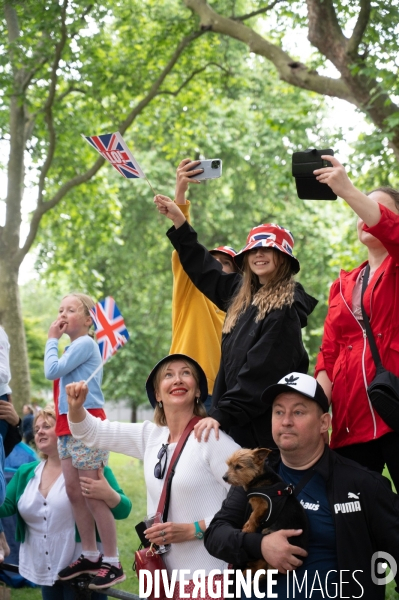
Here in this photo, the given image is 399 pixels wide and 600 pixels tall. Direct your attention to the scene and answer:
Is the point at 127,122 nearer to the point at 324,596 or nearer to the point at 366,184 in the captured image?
the point at 366,184

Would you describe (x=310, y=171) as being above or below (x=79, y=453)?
above

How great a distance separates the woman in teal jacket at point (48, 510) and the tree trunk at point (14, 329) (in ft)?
27.7

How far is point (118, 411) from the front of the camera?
60344mm

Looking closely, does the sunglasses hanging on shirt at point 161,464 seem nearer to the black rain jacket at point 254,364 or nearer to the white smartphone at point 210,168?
the black rain jacket at point 254,364

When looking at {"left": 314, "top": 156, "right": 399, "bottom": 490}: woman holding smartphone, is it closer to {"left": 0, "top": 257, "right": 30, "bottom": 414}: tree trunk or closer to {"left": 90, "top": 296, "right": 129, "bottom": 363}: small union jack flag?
{"left": 90, "top": 296, "right": 129, "bottom": 363}: small union jack flag

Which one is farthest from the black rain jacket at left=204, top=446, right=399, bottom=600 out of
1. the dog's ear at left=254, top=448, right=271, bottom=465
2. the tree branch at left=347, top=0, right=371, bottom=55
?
the tree branch at left=347, top=0, right=371, bottom=55

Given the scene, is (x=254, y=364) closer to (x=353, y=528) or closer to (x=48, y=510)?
(x=353, y=528)

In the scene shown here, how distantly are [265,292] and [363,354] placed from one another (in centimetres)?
66

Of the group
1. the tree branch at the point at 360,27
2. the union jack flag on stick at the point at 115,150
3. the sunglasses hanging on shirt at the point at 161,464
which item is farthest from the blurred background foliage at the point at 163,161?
the sunglasses hanging on shirt at the point at 161,464

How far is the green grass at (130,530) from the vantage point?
22.3ft

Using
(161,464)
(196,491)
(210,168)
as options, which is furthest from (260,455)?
(210,168)

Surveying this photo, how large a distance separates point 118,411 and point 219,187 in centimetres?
3648

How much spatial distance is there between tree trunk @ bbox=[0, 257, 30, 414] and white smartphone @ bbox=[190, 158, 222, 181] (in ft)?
33.4

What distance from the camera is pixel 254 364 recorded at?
3.88m
